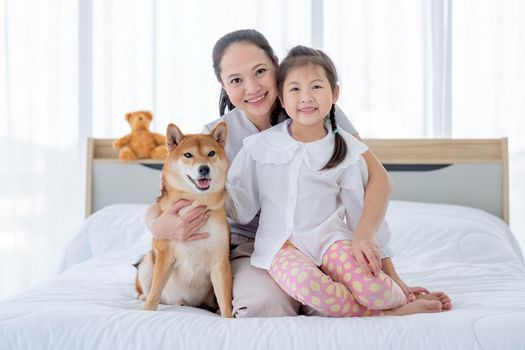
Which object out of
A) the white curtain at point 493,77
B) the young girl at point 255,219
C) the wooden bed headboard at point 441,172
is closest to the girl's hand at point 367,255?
the young girl at point 255,219

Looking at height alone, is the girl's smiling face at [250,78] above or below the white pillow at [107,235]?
above

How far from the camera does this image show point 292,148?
1633 millimetres

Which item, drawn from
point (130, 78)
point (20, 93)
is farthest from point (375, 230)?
point (20, 93)

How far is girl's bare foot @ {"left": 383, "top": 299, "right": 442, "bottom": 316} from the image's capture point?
1.44m

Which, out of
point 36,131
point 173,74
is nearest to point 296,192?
point 173,74

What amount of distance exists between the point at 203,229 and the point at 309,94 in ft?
1.36

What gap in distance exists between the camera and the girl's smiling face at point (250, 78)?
67.9 inches

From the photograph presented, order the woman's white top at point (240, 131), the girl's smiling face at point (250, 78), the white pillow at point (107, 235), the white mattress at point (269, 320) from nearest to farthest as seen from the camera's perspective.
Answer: the white mattress at point (269, 320), the girl's smiling face at point (250, 78), the woman's white top at point (240, 131), the white pillow at point (107, 235)

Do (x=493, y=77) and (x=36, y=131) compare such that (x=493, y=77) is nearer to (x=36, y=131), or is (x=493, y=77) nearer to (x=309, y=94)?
(x=309, y=94)

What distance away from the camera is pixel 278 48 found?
325 centimetres

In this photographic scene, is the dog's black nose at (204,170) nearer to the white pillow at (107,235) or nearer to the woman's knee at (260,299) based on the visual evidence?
the woman's knee at (260,299)

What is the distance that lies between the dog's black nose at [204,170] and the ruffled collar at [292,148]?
194mm

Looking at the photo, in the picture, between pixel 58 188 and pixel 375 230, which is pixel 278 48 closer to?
pixel 58 188

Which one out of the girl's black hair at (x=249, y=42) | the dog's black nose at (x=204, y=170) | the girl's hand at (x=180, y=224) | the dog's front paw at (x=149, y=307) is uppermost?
the girl's black hair at (x=249, y=42)
